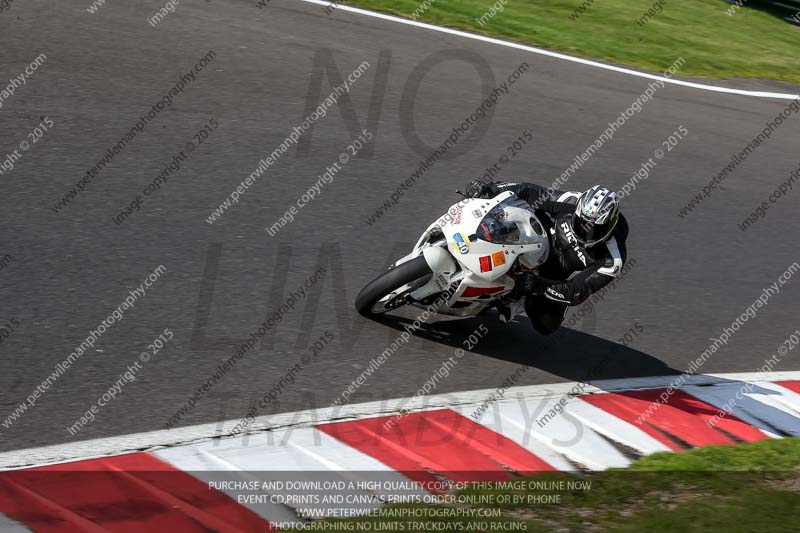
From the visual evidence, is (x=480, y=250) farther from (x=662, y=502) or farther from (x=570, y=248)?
(x=662, y=502)

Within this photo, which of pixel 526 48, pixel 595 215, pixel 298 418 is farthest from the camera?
pixel 526 48

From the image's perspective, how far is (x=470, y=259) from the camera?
6957 millimetres

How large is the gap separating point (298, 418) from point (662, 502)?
7.09ft

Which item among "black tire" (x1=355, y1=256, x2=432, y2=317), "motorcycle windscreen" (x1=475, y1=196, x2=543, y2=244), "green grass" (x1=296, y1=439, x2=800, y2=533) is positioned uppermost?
"motorcycle windscreen" (x1=475, y1=196, x2=543, y2=244)

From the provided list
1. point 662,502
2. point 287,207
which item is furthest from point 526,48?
point 662,502

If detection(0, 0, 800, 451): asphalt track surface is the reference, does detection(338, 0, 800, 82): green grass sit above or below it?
above

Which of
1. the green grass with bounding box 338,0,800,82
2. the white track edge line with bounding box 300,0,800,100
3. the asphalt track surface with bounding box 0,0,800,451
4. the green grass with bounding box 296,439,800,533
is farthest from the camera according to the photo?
the green grass with bounding box 338,0,800,82

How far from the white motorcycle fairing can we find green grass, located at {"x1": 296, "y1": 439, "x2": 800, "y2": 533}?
1.68 meters

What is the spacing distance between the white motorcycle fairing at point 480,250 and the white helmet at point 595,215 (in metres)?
0.31

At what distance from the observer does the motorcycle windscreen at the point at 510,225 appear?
6.94 m

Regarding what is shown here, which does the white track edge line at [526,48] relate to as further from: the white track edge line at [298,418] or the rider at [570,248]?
the white track edge line at [298,418]

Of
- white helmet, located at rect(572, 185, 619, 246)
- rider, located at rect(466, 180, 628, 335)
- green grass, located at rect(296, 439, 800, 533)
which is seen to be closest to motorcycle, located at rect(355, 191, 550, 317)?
rider, located at rect(466, 180, 628, 335)

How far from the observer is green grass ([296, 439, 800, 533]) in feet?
16.3

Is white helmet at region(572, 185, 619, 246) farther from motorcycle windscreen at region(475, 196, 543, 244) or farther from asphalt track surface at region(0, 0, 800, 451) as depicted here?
asphalt track surface at region(0, 0, 800, 451)
